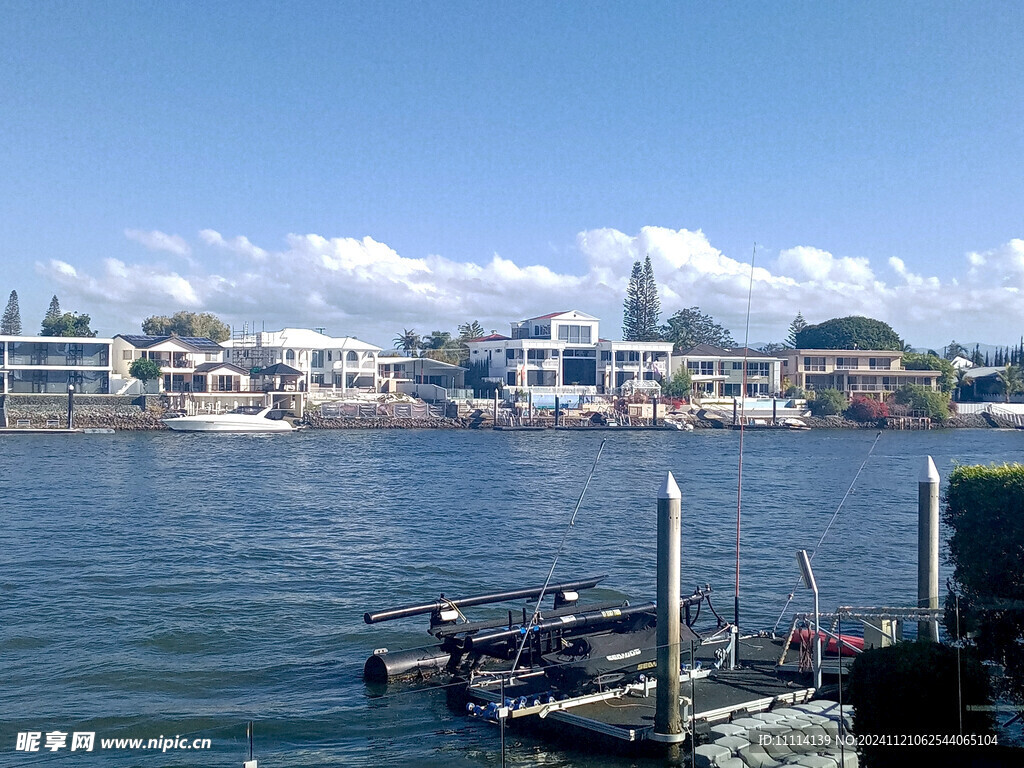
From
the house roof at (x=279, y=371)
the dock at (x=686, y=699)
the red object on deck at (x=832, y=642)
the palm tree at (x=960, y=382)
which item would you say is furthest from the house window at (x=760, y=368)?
the dock at (x=686, y=699)

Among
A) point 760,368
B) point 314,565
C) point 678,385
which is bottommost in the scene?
point 314,565

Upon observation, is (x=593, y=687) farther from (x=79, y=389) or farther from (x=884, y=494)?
(x=79, y=389)

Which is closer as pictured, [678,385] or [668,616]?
[668,616]

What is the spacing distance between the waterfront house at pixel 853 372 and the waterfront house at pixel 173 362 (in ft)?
155

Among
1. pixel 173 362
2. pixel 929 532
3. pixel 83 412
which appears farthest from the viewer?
pixel 173 362

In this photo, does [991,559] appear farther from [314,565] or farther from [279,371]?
[279,371]

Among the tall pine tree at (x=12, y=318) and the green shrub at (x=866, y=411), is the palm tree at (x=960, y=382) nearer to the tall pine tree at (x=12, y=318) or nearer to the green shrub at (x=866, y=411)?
the green shrub at (x=866, y=411)

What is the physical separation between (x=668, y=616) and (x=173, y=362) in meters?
66.1

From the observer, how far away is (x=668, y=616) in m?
9.71

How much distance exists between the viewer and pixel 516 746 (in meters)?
10.9

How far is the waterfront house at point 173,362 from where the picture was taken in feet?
227

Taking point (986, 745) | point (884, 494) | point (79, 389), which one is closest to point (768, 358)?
point (884, 494)

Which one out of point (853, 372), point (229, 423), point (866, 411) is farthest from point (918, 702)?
point (853, 372)

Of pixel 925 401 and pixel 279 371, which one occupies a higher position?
pixel 279 371
